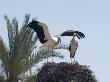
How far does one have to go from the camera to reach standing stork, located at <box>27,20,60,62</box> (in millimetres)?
30797

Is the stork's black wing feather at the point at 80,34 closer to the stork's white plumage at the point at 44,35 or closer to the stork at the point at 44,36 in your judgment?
the stork at the point at 44,36

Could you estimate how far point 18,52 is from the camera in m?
31.2

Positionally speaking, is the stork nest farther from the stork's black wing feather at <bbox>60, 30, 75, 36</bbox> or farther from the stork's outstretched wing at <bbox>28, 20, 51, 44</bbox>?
the stork's black wing feather at <bbox>60, 30, 75, 36</bbox>

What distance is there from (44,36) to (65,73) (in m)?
2.23

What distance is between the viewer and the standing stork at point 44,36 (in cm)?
3080

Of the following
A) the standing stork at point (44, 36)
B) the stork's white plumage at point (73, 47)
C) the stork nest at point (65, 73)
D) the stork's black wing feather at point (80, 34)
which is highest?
the stork's black wing feather at point (80, 34)

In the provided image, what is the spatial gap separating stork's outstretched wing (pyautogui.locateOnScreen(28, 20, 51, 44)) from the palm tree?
944mm

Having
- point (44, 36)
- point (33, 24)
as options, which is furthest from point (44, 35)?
point (33, 24)

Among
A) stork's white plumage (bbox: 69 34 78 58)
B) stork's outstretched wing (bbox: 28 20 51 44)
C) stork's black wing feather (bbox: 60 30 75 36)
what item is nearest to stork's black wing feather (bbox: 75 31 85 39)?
stork's black wing feather (bbox: 60 30 75 36)

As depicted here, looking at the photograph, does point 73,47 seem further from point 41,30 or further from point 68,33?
point 41,30

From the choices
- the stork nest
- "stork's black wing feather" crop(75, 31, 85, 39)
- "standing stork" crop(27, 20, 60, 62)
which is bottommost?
the stork nest

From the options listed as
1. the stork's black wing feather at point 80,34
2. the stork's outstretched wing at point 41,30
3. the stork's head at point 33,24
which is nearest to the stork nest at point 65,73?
the stork's outstretched wing at point 41,30

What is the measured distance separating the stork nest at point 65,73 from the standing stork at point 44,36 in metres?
1.08

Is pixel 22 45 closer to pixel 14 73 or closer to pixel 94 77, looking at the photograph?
pixel 14 73
